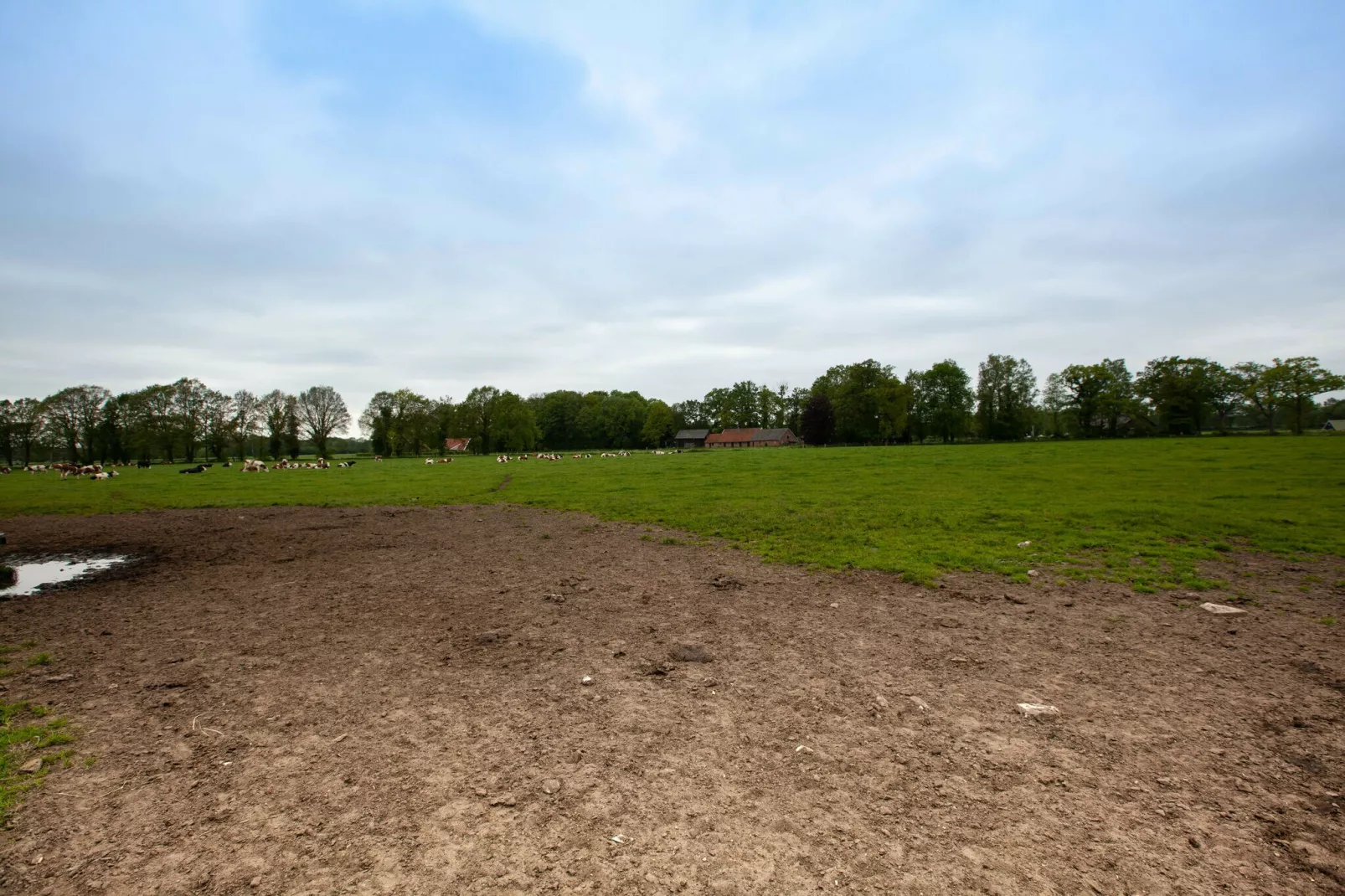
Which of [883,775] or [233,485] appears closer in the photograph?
[883,775]

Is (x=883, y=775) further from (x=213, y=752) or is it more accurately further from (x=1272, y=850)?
(x=213, y=752)

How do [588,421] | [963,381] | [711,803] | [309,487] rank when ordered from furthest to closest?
[588,421]
[963,381]
[309,487]
[711,803]

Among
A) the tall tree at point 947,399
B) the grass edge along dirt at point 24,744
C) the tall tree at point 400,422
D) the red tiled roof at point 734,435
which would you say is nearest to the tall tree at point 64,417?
the tall tree at point 400,422

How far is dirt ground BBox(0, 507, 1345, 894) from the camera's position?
11.6 feet

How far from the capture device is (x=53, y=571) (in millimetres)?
12766

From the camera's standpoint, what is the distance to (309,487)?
3434 centimetres

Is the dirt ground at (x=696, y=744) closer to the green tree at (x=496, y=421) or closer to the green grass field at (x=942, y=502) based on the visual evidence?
the green grass field at (x=942, y=502)

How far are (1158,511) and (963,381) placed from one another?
11719 cm

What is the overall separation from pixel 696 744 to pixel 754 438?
14748cm

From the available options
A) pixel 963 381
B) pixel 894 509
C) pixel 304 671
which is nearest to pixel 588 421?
pixel 963 381

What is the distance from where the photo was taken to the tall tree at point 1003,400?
11300 cm

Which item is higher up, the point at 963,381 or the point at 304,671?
the point at 963,381

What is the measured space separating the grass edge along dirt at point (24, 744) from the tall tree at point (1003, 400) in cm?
12929

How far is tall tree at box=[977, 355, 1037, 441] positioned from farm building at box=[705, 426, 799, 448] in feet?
153
